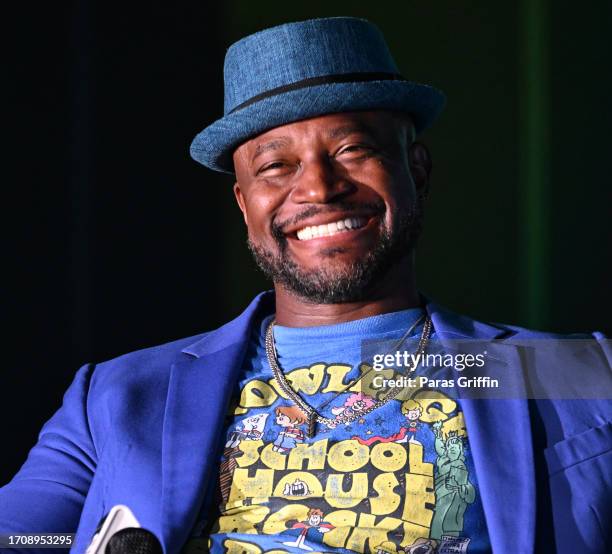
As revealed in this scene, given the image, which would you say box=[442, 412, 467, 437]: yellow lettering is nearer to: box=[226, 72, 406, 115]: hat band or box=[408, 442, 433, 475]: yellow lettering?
box=[408, 442, 433, 475]: yellow lettering

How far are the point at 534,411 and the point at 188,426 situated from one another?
662 millimetres

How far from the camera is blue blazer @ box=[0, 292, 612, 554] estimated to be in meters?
2.10

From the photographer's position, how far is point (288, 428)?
229 cm

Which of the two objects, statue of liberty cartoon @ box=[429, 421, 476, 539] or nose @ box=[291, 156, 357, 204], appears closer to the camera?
statue of liberty cartoon @ box=[429, 421, 476, 539]

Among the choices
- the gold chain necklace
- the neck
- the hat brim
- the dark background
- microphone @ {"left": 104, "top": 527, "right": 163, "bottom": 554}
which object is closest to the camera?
microphone @ {"left": 104, "top": 527, "right": 163, "bottom": 554}

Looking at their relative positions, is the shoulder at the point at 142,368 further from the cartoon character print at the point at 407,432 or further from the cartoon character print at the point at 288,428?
the cartoon character print at the point at 407,432

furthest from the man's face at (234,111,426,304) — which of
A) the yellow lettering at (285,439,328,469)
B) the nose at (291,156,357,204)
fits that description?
the yellow lettering at (285,439,328,469)

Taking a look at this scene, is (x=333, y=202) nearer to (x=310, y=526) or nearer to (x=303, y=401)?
(x=303, y=401)

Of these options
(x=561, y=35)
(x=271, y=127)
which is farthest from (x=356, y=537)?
(x=561, y=35)

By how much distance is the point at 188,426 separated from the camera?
232 centimetres

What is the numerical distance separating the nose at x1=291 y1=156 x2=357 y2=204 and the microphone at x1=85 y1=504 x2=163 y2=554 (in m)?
0.90

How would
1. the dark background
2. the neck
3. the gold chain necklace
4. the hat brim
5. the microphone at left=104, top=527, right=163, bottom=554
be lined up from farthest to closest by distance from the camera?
1. the dark background
2. the neck
3. the hat brim
4. the gold chain necklace
5. the microphone at left=104, top=527, right=163, bottom=554

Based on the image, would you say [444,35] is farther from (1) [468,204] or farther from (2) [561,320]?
(2) [561,320]

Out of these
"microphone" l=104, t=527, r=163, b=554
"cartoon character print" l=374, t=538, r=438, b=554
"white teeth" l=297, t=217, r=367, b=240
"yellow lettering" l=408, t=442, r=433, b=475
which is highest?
"white teeth" l=297, t=217, r=367, b=240
